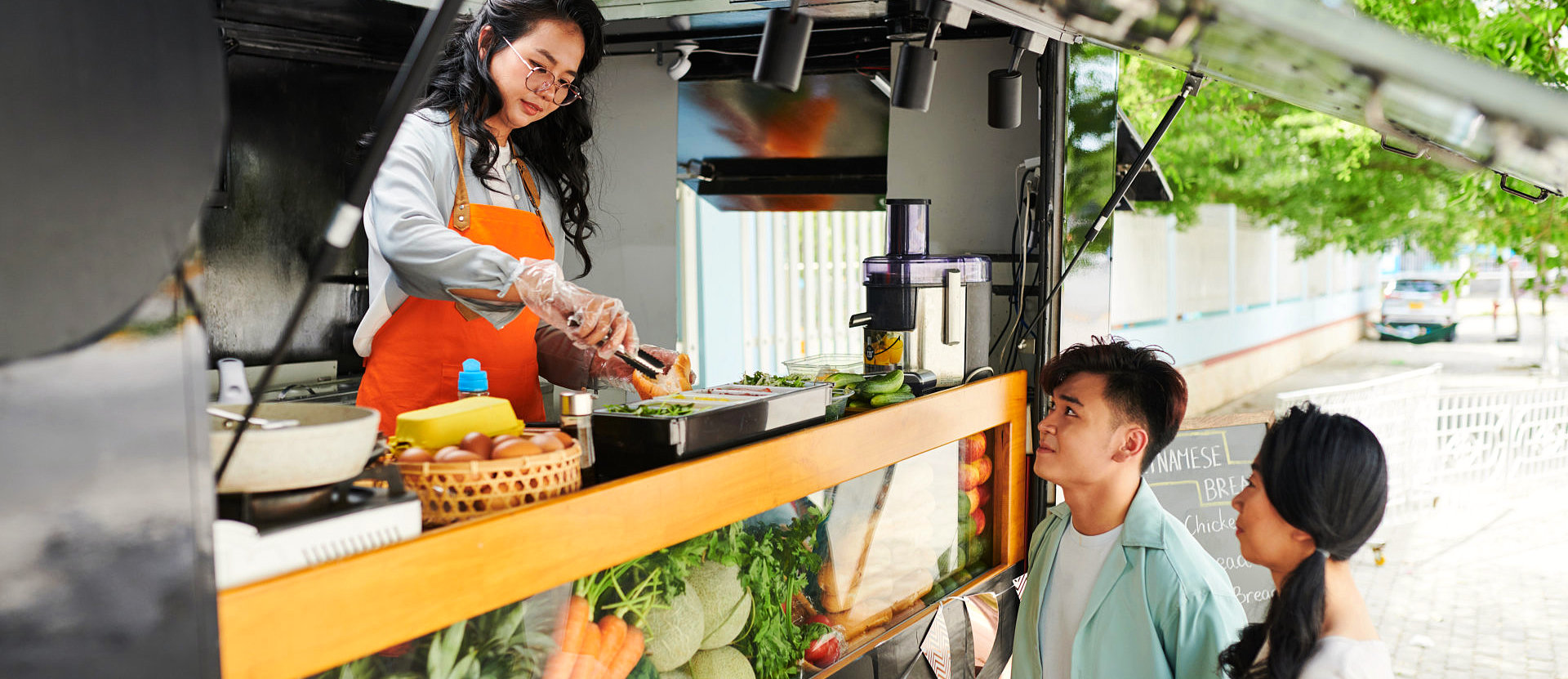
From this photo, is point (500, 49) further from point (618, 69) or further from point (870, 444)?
point (618, 69)

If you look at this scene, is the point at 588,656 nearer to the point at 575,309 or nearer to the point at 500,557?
the point at 500,557

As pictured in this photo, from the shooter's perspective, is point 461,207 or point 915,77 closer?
point 915,77

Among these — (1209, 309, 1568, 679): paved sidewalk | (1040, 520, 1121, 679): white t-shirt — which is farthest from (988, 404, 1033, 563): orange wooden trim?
(1209, 309, 1568, 679): paved sidewalk

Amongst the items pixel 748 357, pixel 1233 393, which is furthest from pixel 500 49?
pixel 1233 393

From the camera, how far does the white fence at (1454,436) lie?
26.5ft

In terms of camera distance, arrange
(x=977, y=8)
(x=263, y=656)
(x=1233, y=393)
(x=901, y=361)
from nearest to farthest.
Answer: (x=263, y=656)
(x=977, y=8)
(x=901, y=361)
(x=1233, y=393)


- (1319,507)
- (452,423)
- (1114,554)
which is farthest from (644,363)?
(1319,507)

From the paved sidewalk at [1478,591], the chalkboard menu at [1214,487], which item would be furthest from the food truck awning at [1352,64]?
the paved sidewalk at [1478,591]

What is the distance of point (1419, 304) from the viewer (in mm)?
23156

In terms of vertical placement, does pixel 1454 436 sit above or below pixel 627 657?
below

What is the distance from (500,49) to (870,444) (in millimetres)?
1433

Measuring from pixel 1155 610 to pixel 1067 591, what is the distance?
0.32 metres

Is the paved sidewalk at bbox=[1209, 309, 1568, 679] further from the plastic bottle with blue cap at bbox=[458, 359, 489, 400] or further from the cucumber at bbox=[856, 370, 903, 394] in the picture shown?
the plastic bottle with blue cap at bbox=[458, 359, 489, 400]

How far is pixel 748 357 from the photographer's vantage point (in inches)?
341
